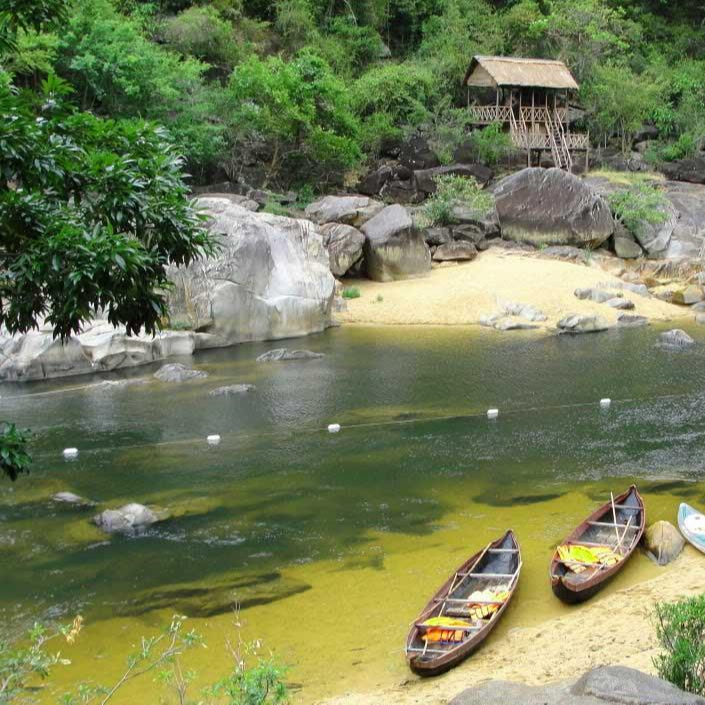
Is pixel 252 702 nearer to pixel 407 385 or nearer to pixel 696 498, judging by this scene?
pixel 696 498

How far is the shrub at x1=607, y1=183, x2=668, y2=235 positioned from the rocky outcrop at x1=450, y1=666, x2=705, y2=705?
33.5 m

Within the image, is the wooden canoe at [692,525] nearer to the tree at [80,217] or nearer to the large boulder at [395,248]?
the tree at [80,217]

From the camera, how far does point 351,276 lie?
3456cm

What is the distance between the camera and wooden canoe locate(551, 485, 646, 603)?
33.6ft

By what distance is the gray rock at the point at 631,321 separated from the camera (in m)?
29.6

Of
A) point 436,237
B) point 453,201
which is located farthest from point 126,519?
point 453,201

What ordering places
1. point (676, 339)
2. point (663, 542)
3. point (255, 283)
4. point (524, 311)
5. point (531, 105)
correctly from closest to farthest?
1. point (663, 542)
2. point (676, 339)
3. point (255, 283)
4. point (524, 311)
5. point (531, 105)

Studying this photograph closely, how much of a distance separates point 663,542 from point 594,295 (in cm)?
2109

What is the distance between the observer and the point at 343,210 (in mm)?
34750

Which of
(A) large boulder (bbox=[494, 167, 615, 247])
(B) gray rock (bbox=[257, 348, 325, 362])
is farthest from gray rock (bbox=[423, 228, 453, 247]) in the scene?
(B) gray rock (bbox=[257, 348, 325, 362])

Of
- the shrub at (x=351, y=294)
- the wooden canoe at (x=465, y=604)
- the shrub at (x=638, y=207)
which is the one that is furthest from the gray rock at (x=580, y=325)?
the wooden canoe at (x=465, y=604)

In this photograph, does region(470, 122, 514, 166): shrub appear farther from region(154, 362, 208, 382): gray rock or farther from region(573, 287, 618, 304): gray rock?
region(154, 362, 208, 382): gray rock

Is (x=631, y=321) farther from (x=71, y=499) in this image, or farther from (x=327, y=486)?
(x=71, y=499)

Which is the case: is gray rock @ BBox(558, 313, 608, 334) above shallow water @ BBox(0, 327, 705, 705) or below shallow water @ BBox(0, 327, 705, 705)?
below
